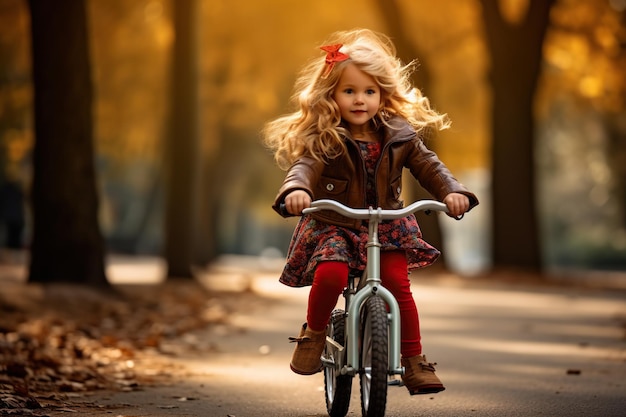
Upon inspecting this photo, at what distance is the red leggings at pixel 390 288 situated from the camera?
539 cm

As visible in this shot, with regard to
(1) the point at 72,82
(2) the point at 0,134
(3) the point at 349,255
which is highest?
(2) the point at 0,134

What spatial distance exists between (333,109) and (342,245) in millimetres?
663

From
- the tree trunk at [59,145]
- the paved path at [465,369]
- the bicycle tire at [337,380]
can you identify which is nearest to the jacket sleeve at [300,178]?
the bicycle tire at [337,380]

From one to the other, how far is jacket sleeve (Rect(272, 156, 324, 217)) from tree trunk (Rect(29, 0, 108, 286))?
25.2 feet

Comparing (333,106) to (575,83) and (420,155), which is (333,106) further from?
(575,83)

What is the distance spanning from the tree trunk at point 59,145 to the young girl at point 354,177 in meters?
7.31

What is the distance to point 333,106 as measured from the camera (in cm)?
564

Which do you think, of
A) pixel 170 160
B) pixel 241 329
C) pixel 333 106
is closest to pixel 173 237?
pixel 170 160

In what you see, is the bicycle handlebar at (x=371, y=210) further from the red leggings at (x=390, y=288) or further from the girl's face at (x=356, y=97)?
the girl's face at (x=356, y=97)

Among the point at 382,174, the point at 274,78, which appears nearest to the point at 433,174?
the point at 382,174

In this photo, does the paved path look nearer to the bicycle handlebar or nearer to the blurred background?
the bicycle handlebar

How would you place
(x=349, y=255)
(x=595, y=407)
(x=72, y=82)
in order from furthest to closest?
(x=72, y=82) < (x=595, y=407) < (x=349, y=255)

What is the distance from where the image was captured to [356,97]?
563 centimetres

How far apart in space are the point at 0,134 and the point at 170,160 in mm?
12484
